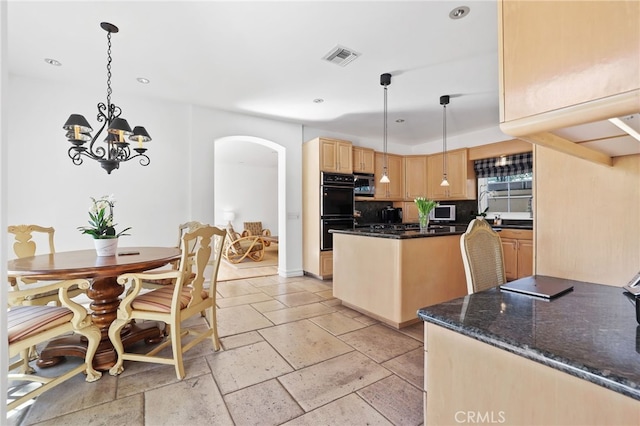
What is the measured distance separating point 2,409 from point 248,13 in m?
2.52

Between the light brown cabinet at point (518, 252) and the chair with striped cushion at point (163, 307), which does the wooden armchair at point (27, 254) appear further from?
the light brown cabinet at point (518, 252)

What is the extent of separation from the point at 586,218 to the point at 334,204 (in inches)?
148

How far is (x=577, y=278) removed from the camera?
52.2 inches

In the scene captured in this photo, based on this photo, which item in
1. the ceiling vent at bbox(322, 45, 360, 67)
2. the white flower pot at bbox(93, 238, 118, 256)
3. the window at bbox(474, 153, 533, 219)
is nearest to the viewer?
the white flower pot at bbox(93, 238, 118, 256)

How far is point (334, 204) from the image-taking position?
4918 mm

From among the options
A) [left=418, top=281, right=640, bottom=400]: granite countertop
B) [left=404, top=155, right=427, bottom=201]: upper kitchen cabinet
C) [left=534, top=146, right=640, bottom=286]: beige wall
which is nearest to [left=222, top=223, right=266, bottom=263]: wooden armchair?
[left=404, top=155, right=427, bottom=201]: upper kitchen cabinet

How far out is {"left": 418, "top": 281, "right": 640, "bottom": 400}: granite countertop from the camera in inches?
23.7

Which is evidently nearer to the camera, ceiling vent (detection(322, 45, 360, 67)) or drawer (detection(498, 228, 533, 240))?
ceiling vent (detection(322, 45, 360, 67))

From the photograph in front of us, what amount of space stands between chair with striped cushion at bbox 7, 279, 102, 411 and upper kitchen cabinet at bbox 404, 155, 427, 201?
5664mm

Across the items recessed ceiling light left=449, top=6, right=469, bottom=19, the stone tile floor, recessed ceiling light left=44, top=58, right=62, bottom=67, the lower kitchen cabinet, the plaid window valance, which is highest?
recessed ceiling light left=44, top=58, right=62, bottom=67

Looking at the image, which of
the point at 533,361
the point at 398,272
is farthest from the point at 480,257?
the point at 398,272

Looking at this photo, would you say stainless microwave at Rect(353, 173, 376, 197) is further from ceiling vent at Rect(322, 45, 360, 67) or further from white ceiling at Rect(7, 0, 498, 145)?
ceiling vent at Rect(322, 45, 360, 67)

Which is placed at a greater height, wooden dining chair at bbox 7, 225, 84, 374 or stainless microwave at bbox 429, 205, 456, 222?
stainless microwave at bbox 429, 205, 456, 222

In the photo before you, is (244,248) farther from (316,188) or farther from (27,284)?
(27,284)
